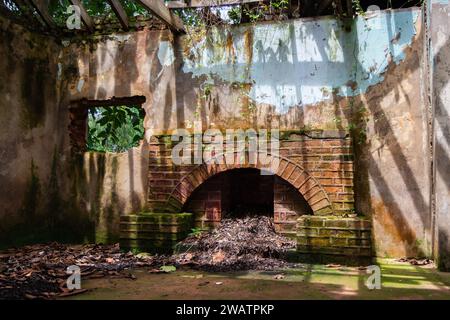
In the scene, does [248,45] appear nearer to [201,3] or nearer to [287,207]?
[201,3]

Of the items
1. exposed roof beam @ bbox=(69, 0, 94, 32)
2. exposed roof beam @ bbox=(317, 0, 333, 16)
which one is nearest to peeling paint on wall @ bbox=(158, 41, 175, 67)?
exposed roof beam @ bbox=(69, 0, 94, 32)

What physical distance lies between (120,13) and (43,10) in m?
1.19

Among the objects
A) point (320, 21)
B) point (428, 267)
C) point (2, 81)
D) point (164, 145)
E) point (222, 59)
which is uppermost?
point (320, 21)

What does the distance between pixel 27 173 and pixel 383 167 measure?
4.61 meters

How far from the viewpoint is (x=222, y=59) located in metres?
5.27

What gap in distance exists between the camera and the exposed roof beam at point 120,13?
16.4ft

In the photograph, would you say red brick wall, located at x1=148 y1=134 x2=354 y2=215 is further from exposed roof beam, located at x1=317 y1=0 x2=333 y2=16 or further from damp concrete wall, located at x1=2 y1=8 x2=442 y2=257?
exposed roof beam, located at x1=317 y1=0 x2=333 y2=16

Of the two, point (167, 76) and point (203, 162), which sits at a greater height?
point (167, 76)

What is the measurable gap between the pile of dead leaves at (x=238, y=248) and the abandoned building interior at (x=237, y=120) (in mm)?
Answer: 204

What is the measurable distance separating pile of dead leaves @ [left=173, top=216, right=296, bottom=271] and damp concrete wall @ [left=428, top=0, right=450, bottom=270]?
62.6 inches

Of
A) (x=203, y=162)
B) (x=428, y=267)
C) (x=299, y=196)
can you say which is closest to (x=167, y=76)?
(x=203, y=162)

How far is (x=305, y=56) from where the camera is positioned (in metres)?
5.02

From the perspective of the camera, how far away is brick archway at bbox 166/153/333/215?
461 cm
